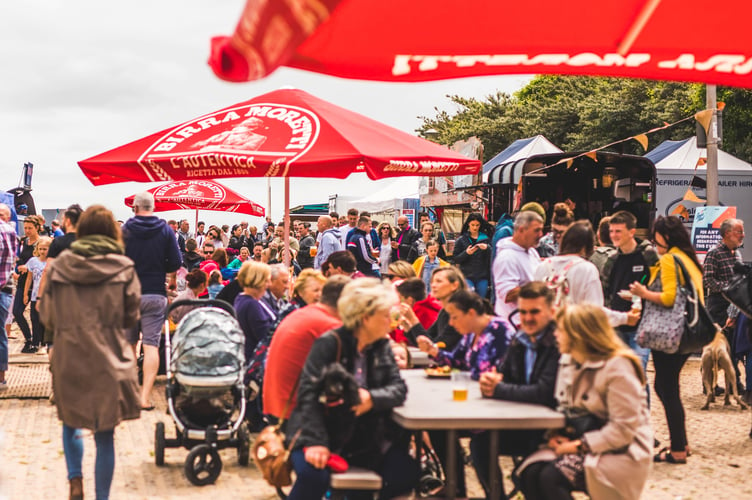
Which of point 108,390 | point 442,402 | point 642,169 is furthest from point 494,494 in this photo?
point 642,169

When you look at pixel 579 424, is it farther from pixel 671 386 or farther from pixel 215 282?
pixel 215 282

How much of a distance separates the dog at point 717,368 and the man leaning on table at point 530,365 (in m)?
4.52

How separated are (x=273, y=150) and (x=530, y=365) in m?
3.31

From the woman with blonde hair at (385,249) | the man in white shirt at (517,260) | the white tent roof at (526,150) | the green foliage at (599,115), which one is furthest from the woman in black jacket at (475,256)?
the green foliage at (599,115)

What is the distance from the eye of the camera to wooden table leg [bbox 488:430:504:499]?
4281 mm

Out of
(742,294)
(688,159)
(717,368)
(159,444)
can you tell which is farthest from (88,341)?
(688,159)

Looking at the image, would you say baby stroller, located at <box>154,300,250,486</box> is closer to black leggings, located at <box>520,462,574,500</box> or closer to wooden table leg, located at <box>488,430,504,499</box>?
wooden table leg, located at <box>488,430,504,499</box>

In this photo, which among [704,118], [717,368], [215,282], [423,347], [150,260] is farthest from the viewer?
[704,118]

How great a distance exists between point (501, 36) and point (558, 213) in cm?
538

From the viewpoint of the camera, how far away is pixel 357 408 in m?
4.01

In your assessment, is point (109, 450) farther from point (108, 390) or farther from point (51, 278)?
point (51, 278)

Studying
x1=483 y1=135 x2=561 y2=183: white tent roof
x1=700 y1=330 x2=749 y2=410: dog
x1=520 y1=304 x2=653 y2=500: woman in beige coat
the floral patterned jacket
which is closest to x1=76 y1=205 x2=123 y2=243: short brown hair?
the floral patterned jacket

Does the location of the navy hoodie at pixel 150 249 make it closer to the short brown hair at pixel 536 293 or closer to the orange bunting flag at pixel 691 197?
the short brown hair at pixel 536 293

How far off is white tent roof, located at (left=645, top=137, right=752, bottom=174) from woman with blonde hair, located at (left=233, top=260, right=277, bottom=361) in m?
12.7
